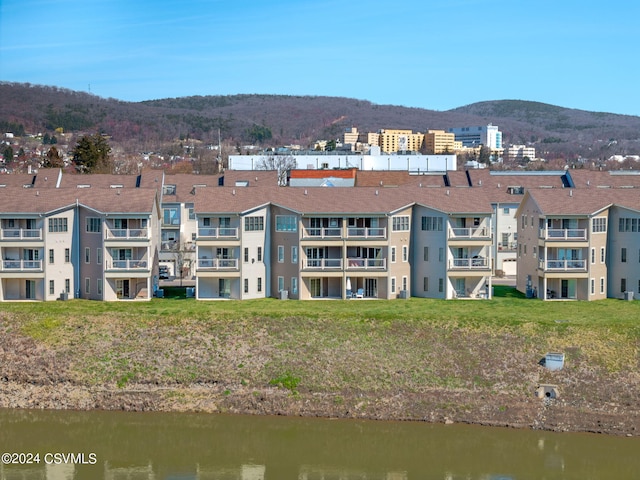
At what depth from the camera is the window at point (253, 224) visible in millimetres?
43062

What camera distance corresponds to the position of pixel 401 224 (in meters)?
43.7

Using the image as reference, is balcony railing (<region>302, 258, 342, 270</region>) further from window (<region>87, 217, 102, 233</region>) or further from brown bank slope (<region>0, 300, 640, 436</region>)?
window (<region>87, 217, 102, 233</region>)

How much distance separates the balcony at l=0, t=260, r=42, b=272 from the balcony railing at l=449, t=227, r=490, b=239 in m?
17.8

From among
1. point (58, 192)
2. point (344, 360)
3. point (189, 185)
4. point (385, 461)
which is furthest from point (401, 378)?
point (189, 185)

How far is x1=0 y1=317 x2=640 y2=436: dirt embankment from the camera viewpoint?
3111 cm

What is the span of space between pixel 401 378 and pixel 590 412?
20.3 ft

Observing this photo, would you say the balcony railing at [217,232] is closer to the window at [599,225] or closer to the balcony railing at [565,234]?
the balcony railing at [565,234]

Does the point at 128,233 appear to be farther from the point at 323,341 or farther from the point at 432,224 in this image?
the point at 432,224

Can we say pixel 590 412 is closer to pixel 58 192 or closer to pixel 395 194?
pixel 395 194

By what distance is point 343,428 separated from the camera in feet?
100.0

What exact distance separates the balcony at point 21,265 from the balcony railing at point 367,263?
43.7 ft

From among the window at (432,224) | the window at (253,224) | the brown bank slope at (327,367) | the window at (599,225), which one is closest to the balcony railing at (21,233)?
the brown bank slope at (327,367)

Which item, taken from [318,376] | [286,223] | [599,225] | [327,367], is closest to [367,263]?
[286,223]

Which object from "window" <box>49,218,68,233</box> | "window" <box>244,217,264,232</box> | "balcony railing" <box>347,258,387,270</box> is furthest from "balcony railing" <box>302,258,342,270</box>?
"window" <box>49,218,68,233</box>
